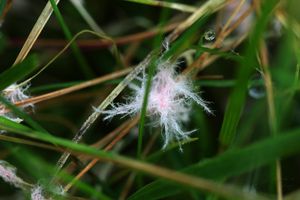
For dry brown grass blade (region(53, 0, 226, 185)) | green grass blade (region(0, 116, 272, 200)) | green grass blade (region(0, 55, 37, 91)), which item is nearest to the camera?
green grass blade (region(0, 116, 272, 200))

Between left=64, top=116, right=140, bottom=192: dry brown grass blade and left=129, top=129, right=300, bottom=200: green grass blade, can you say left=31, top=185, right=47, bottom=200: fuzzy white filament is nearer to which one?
left=64, top=116, right=140, bottom=192: dry brown grass blade

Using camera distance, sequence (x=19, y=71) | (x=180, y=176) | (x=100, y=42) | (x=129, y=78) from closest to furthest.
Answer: (x=180, y=176)
(x=19, y=71)
(x=129, y=78)
(x=100, y=42)

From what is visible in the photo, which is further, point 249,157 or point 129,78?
point 129,78

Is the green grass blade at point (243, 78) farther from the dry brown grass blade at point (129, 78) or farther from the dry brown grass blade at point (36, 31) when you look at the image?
the dry brown grass blade at point (36, 31)

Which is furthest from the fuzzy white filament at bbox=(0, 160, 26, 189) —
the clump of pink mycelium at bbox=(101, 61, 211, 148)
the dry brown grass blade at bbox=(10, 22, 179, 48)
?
the dry brown grass blade at bbox=(10, 22, 179, 48)

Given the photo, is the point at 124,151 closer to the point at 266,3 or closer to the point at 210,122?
the point at 210,122

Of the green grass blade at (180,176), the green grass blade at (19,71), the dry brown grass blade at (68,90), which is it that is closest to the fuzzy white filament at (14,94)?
the dry brown grass blade at (68,90)

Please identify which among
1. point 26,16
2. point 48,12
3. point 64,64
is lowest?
point 48,12

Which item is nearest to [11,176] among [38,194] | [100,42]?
[38,194]

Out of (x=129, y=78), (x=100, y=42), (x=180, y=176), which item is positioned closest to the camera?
(x=180, y=176)

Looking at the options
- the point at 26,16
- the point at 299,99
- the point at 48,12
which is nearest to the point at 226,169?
the point at 48,12

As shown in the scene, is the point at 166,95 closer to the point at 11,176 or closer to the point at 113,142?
the point at 113,142
